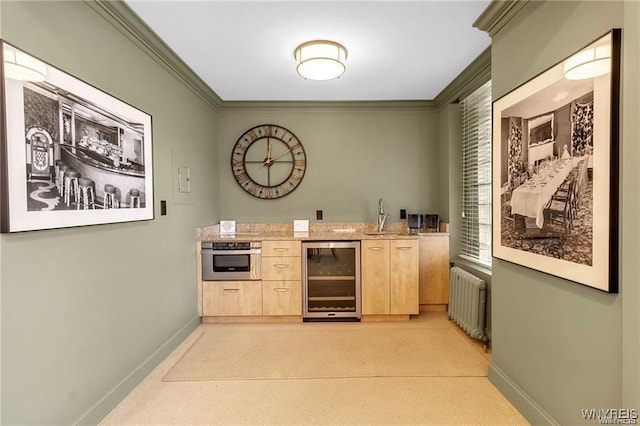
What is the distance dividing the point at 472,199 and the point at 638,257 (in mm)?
2206

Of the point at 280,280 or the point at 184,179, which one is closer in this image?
the point at 184,179

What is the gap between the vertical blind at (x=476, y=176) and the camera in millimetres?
2953

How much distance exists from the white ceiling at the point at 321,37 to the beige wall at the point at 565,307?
48 cm

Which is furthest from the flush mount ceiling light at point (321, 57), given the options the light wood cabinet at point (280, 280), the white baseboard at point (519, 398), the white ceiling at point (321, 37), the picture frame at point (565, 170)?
the white baseboard at point (519, 398)

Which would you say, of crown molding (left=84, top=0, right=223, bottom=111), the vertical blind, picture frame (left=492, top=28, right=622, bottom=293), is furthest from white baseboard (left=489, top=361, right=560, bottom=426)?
crown molding (left=84, top=0, right=223, bottom=111)

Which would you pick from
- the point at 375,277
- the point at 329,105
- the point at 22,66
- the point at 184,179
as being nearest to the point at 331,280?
the point at 375,277

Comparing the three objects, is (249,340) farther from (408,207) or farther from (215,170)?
(408,207)

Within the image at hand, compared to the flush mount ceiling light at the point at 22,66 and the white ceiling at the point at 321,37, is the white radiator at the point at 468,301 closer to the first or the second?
the white ceiling at the point at 321,37

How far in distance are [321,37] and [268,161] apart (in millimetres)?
1853

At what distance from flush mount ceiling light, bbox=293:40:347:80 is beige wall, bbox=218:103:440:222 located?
4.62 ft

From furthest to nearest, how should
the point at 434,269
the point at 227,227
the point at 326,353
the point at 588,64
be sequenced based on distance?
the point at 227,227 → the point at 434,269 → the point at 326,353 → the point at 588,64

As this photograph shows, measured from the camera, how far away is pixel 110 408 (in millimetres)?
1895

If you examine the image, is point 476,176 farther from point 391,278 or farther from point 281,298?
point 281,298

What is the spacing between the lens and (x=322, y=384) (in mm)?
2188
